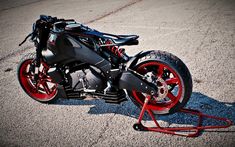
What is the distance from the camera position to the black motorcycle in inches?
112

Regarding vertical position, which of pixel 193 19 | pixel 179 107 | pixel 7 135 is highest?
pixel 193 19

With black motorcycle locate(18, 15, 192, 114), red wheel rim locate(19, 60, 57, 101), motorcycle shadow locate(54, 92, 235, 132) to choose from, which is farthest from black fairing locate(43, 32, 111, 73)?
motorcycle shadow locate(54, 92, 235, 132)

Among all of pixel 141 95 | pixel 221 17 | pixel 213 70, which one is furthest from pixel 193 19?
pixel 141 95

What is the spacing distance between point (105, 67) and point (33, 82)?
1539 mm

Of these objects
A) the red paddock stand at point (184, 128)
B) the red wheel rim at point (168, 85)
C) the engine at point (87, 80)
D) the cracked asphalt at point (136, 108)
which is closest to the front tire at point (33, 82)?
the cracked asphalt at point (136, 108)

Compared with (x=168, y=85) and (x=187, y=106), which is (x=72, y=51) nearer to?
(x=168, y=85)

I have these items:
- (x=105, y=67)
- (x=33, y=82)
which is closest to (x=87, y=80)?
(x=105, y=67)

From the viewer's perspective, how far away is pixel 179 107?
2961 mm

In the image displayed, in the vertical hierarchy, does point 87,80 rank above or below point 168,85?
above

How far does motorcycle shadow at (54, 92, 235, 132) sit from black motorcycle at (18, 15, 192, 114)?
176mm

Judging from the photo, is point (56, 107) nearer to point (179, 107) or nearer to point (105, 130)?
point (105, 130)

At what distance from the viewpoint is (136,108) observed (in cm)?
341

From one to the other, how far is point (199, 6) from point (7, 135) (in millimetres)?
7441

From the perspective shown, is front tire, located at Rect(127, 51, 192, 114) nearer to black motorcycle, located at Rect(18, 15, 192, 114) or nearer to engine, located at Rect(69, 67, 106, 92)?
black motorcycle, located at Rect(18, 15, 192, 114)
